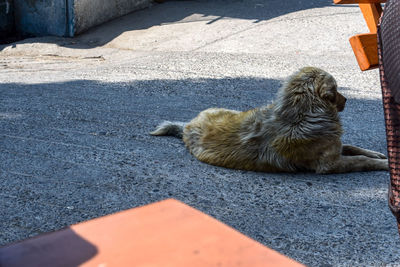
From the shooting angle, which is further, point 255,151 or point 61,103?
point 61,103

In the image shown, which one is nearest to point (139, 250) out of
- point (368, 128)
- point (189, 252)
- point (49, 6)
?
point (189, 252)

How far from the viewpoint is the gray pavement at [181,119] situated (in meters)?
4.04

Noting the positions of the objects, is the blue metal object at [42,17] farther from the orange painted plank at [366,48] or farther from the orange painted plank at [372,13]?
the orange painted plank at [366,48]

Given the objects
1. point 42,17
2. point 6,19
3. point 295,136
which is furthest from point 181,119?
point 6,19

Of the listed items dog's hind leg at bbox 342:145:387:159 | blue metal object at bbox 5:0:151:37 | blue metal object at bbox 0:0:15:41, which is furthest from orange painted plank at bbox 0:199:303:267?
blue metal object at bbox 0:0:15:41

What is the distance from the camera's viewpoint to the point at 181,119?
21.9 feet

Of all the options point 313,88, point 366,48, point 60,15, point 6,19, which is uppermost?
point 366,48

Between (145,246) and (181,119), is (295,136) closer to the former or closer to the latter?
(181,119)

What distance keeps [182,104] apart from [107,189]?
292 centimetres

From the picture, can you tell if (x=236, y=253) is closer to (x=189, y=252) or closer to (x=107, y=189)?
(x=189, y=252)

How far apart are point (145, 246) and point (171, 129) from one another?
4568 mm

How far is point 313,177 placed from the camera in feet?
16.1

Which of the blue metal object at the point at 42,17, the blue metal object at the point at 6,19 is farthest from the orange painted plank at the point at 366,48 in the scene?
the blue metal object at the point at 6,19

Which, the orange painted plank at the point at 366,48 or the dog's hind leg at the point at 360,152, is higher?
the orange painted plank at the point at 366,48
